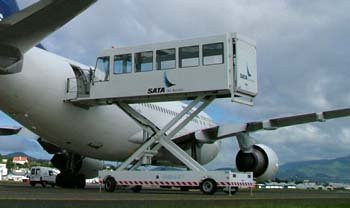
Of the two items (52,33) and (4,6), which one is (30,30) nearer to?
(52,33)

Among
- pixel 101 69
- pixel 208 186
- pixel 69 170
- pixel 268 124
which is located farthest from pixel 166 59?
pixel 69 170

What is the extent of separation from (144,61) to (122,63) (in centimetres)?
103

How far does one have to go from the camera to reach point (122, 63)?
22.0 metres

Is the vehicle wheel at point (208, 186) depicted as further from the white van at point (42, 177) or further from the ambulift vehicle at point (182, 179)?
the white van at point (42, 177)

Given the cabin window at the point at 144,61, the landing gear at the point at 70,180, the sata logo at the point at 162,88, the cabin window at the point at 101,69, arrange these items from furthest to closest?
the landing gear at the point at 70,180, the cabin window at the point at 101,69, the cabin window at the point at 144,61, the sata logo at the point at 162,88

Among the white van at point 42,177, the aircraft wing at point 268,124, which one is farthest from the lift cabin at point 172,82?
the white van at point 42,177

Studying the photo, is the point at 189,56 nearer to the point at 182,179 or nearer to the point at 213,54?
the point at 213,54

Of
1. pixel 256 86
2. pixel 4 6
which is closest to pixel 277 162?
pixel 256 86

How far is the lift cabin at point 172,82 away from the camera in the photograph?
65.2 feet

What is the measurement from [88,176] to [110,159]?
2451 millimetres

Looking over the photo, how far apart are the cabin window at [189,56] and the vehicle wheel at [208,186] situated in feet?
14.7

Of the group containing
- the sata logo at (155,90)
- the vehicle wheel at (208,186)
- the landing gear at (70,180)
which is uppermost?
the sata logo at (155,90)

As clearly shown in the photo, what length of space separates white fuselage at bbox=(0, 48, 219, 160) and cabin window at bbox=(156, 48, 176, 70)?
3905 mm

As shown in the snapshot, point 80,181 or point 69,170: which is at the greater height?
point 69,170
